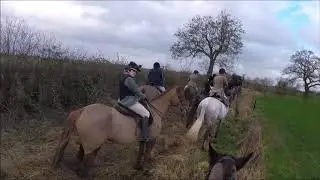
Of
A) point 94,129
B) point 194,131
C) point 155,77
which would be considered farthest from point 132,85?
point 155,77

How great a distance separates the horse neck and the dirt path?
127 centimetres

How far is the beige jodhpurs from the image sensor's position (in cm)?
1195

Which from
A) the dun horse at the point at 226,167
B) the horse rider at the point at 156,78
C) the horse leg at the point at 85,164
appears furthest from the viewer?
the horse rider at the point at 156,78

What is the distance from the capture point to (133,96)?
11.9m

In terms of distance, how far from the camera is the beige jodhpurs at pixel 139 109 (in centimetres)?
1195

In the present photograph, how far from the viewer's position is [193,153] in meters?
13.8

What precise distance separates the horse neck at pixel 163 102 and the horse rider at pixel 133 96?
912 millimetres

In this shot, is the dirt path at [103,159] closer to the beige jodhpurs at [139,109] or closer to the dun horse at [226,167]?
the beige jodhpurs at [139,109]

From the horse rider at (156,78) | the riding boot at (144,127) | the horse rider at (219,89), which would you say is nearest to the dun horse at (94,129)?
the riding boot at (144,127)

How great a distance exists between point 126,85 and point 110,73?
786 cm

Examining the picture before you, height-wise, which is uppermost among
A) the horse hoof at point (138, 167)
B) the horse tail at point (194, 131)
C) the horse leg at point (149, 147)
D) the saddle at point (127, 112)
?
the saddle at point (127, 112)

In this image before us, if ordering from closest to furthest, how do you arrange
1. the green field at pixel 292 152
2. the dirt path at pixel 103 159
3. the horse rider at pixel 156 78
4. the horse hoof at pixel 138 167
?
the dirt path at pixel 103 159 → the horse hoof at pixel 138 167 → the green field at pixel 292 152 → the horse rider at pixel 156 78

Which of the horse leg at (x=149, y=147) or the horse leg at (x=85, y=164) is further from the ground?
the horse leg at (x=149, y=147)

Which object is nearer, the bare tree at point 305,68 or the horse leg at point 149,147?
the horse leg at point 149,147
